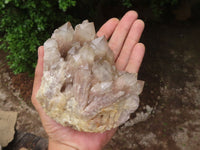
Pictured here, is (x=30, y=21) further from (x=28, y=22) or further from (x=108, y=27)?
(x=108, y=27)

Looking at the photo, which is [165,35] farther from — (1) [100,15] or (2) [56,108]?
(2) [56,108]

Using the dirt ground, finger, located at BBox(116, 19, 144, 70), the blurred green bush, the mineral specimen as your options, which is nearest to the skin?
finger, located at BBox(116, 19, 144, 70)

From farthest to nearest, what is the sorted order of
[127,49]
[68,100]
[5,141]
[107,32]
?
[5,141]
[107,32]
[127,49]
[68,100]

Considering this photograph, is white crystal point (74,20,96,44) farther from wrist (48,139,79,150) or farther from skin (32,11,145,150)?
wrist (48,139,79,150)

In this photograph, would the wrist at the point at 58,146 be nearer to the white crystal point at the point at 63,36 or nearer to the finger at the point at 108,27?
the white crystal point at the point at 63,36

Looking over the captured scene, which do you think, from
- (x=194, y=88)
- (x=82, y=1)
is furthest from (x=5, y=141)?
(x=194, y=88)

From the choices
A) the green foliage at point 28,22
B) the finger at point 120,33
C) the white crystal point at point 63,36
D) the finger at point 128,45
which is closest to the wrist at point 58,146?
the white crystal point at point 63,36
